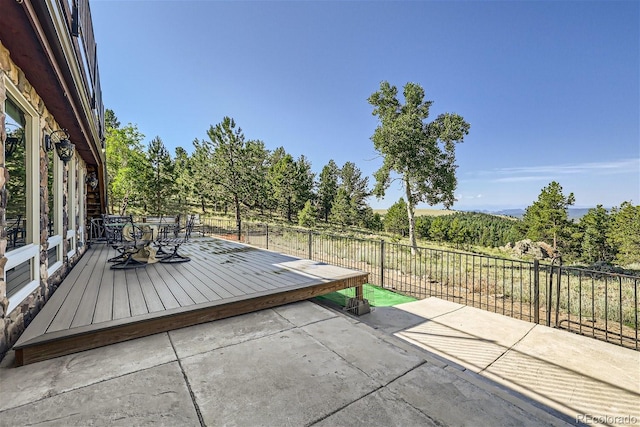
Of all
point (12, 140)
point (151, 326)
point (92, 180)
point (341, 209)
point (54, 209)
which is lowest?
point (151, 326)

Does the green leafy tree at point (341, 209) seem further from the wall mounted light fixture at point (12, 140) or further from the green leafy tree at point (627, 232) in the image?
the wall mounted light fixture at point (12, 140)

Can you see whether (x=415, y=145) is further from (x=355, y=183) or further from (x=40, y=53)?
(x=355, y=183)

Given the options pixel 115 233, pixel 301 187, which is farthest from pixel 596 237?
pixel 115 233

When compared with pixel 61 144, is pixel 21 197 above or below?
below

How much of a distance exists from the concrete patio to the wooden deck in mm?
115

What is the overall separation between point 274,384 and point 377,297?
3.68m

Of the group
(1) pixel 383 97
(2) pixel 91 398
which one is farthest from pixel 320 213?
(2) pixel 91 398

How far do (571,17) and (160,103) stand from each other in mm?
17614

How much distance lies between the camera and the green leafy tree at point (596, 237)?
24344mm

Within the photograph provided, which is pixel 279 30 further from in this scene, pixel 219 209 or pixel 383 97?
pixel 219 209

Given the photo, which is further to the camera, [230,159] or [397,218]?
[397,218]

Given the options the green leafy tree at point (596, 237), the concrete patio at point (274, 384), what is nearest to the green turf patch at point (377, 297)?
the concrete patio at point (274, 384)

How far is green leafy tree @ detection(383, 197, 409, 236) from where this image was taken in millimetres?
30578

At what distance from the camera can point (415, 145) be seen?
44.5ft
